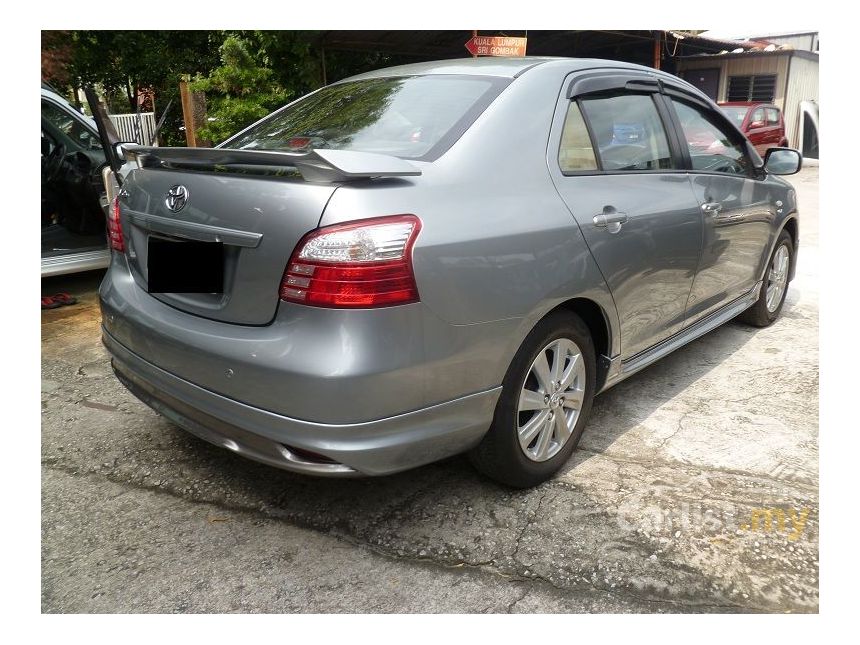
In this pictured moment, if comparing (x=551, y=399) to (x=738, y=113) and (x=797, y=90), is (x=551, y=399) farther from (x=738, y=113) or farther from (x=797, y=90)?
(x=797, y=90)

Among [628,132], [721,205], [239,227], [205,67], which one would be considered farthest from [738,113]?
[239,227]

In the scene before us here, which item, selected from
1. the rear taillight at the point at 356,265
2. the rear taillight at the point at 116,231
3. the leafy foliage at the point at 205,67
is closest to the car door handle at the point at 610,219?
the rear taillight at the point at 356,265

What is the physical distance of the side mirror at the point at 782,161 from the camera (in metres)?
4.16

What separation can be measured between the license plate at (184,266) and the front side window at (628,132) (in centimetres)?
157

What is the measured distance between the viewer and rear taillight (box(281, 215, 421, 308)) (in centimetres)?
197

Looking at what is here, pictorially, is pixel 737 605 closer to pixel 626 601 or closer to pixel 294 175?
pixel 626 601

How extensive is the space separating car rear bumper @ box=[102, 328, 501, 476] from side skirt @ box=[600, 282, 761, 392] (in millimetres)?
891

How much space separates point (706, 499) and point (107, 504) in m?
2.27

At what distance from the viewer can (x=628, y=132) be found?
121 inches

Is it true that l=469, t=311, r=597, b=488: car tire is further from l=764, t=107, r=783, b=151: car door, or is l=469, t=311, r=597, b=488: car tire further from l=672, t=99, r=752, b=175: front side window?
l=764, t=107, r=783, b=151: car door

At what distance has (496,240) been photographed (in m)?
2.24

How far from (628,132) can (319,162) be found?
1.65m

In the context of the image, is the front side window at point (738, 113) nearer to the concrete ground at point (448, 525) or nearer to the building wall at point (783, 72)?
the building wall at point (783, 72)

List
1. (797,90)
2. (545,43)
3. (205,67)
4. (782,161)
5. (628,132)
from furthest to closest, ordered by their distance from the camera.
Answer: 1. (797,90)
2. (545,43)
3. (205,67)
4. (782,161)
5. (628,132)
